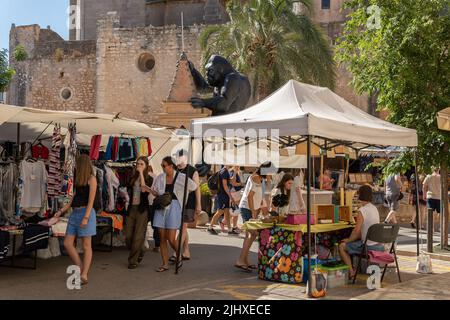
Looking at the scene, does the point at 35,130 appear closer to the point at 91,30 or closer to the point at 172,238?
the point at 172,238

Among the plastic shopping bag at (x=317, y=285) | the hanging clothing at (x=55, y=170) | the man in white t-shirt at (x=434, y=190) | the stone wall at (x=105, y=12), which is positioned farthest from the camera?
the stone wall at (x=105, y=12)

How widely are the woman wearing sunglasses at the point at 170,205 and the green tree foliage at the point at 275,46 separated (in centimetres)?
1309

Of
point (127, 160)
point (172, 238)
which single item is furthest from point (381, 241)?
point (127, 160)

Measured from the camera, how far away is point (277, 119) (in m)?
7.05

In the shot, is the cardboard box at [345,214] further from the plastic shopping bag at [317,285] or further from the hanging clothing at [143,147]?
Result: the hanging clothing at [143,147]

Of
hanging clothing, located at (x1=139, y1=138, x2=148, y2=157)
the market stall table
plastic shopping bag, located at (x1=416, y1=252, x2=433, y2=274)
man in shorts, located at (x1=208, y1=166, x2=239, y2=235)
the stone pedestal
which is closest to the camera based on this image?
the market stall table

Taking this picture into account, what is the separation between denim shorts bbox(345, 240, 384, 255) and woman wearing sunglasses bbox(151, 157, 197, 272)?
90.0 inches

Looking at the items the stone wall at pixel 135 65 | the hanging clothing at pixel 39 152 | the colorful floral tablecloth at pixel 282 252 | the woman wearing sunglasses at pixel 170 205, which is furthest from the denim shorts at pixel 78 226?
the stone wall at pixel 135 65

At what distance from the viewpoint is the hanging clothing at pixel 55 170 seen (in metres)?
9.09

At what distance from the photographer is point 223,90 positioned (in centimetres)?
1177

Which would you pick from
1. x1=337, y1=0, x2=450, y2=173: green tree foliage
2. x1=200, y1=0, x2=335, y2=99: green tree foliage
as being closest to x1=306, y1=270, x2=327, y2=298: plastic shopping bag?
x1=337, y1=0, x2=450, y2=173: green tree foliage

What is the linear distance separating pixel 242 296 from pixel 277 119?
211 cm

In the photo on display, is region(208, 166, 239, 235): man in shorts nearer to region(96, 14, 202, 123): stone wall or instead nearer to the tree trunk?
the tree trunk

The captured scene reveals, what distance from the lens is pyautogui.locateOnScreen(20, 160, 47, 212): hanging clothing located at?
8.77m
